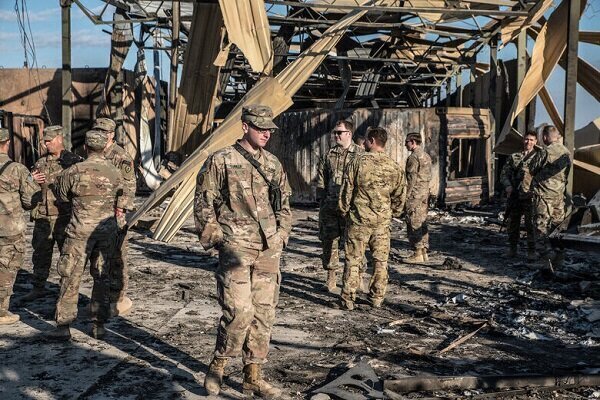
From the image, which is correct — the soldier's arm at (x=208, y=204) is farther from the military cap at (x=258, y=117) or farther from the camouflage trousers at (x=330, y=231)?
the camouflage trousers at (x=330, y=231)

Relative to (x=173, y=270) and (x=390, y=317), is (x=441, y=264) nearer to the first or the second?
(x=390, y=317)

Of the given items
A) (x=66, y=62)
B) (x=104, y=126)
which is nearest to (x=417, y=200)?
(x=104, y=126)

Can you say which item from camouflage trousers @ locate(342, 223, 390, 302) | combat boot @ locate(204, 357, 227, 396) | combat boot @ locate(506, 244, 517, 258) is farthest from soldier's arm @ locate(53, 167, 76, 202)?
combat boot @ locate(506, 244, 517, 258)

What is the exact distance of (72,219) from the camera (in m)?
5.43

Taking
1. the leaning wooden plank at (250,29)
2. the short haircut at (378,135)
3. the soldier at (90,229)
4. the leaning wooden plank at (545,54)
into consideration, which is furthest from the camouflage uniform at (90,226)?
the leaning wooden plank at (545,54)

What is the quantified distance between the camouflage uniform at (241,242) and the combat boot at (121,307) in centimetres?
238

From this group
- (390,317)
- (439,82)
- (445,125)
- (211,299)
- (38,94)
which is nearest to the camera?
(390,317)

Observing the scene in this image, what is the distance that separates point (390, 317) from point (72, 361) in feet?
10.2

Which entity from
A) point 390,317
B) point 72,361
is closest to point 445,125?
point 390,317

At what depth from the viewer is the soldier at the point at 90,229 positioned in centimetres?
534

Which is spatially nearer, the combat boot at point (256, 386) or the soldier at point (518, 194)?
the combat boot at point (256, 386)

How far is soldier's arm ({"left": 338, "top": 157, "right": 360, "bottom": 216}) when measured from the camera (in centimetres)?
657

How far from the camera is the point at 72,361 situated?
4.98 meters

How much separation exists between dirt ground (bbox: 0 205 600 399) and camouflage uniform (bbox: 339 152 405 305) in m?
0.41
